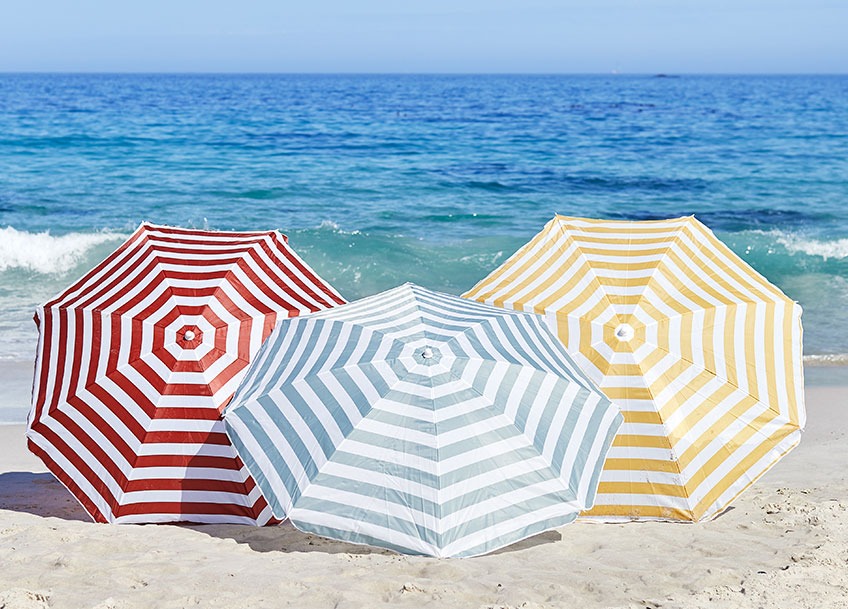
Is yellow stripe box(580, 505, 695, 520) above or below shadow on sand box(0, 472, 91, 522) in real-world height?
above

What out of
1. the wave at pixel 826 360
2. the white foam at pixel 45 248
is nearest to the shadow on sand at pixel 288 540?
the wave at pixel 826 360

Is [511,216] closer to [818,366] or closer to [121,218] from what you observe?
[121,218]

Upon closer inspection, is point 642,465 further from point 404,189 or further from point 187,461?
point 404,189

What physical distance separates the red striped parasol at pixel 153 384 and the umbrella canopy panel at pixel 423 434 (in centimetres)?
39

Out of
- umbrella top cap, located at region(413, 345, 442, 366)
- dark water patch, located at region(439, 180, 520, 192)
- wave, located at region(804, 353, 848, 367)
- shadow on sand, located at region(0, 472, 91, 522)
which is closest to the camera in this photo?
umbrella top cap, located at region(413, 345, 442, 366)

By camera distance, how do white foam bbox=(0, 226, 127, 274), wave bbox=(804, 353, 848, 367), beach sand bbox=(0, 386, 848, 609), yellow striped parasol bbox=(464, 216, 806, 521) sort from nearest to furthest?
beach sand bbox=(0, 386, 848, 609) → yellow striped parasol bbox=(464, 216, 806, 521) → wave bbox=(804, 353, 848, 367) → white foam bbox=(0, 226, 127, 274)

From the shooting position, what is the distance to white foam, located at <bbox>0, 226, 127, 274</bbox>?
12961mm

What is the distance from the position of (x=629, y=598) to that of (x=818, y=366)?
19.8 feet

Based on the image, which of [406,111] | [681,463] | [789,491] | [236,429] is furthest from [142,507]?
[406,111]

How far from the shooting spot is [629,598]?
3.94 meters

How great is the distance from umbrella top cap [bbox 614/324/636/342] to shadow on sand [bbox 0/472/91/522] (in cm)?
310

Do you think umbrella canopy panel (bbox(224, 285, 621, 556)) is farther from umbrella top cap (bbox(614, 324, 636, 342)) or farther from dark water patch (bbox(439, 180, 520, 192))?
dark water patch (bbox(439, 180, 520, 192))

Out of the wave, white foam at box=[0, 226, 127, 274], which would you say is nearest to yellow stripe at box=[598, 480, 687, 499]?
the wave

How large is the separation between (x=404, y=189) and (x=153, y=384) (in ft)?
49.0
